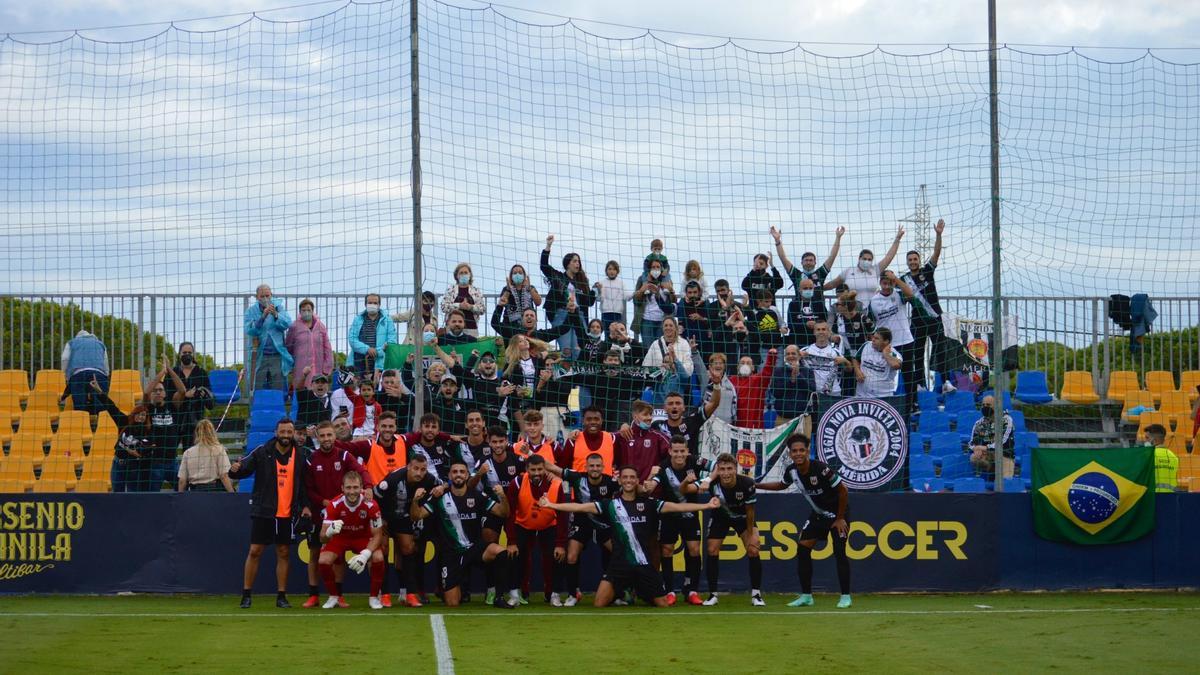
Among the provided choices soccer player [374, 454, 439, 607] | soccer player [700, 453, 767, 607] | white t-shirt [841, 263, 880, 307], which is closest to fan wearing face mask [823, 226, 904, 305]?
white t-shirt [841, 263, 880, 307]

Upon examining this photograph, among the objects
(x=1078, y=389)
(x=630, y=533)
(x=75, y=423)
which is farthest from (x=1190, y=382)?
(x=75, y=423)

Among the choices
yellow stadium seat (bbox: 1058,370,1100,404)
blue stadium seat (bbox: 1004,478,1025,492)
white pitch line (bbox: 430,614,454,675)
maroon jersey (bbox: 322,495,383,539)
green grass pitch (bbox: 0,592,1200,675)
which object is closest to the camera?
white pitch line (bbox: 430,614,454,675)

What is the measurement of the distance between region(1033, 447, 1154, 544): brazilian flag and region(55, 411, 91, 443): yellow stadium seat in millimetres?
11137

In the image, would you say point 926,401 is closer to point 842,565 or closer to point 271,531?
point 842,565

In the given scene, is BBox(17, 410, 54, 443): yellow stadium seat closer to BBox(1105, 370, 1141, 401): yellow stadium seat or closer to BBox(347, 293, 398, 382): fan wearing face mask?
BBox(347, 293, 398, 382): fan wearing face mask

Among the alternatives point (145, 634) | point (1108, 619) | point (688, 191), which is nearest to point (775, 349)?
point (688, 191)

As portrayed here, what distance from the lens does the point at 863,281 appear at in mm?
15742

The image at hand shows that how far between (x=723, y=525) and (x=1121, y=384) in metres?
7.01

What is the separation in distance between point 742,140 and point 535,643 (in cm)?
651

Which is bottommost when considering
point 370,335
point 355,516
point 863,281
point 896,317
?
point 355,516

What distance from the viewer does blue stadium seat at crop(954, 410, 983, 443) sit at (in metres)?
15.4

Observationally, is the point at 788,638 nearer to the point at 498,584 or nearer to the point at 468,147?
the point at 498,584

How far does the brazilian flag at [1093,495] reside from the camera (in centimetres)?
1409

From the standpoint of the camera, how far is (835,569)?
46.6ft
